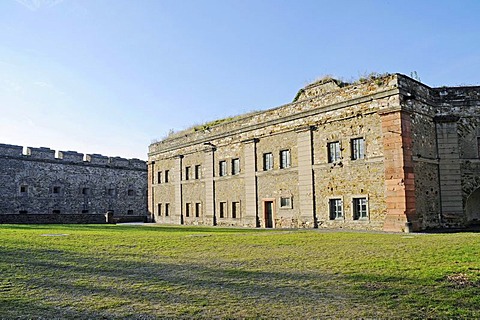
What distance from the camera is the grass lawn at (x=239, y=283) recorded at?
518 cm

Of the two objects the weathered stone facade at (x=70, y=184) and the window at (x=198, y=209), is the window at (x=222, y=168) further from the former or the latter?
the weathered stone facade at (x=70, y=184)

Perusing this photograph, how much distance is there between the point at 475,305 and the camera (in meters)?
5.37

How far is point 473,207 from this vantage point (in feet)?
71.8

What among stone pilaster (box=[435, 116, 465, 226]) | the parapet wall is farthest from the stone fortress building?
the parapet wall

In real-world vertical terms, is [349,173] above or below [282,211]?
above

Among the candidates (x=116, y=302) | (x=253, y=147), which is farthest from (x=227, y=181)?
(x=116, y=302)

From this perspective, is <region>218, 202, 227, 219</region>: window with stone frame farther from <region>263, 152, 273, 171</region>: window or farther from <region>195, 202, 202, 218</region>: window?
<region>263, 152, 273, 171</region>: window

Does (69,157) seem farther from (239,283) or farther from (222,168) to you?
(239,283)

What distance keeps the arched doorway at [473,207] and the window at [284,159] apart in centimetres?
949

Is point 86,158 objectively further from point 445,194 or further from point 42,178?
point 445,194

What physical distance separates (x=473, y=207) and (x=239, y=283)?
63.4ft

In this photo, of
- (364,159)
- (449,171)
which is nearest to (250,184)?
(364,159)

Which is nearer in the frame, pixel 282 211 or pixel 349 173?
pixel 349 173

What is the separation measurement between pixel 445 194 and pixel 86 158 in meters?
31.2
